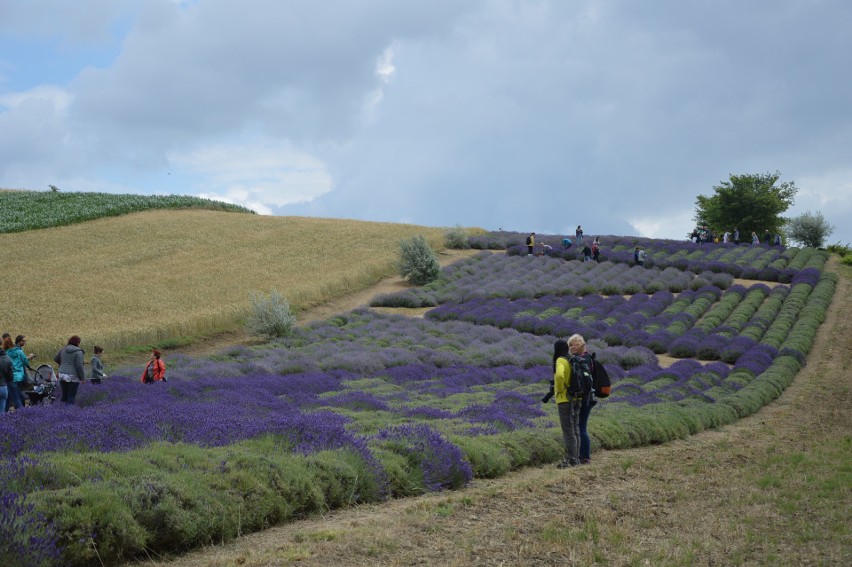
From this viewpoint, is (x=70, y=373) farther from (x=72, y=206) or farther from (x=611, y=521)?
(x=72, y=206)

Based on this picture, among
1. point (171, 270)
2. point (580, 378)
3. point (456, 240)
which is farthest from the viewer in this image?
point (456, 240)

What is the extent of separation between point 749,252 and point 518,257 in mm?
15785

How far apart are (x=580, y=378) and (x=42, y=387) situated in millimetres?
12934

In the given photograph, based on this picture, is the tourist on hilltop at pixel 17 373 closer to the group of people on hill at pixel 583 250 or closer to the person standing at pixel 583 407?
the person standing at pixel 583 407

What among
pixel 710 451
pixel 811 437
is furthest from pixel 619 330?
pixel 710 451

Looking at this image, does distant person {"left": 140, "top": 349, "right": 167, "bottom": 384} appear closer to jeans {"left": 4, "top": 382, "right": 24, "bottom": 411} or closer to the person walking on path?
jeans {"left": 4, "top": 382, "right": 24, "bottom": 411}

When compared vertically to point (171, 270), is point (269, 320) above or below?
below

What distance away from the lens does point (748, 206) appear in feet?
270

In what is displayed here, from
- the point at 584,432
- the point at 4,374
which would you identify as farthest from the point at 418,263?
the point at 584,432

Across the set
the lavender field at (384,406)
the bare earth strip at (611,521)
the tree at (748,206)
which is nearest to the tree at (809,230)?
the tree at (748,206)

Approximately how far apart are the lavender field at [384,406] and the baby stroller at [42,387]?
4.49 ft

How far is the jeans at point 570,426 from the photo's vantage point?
43.0 ft

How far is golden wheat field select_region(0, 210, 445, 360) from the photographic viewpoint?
104 feet

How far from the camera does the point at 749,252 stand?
5466cm
